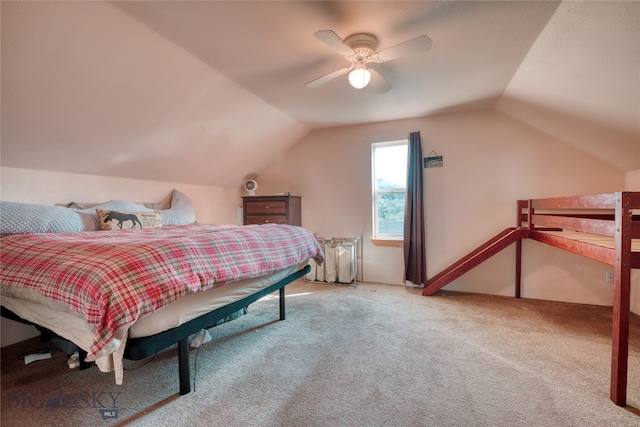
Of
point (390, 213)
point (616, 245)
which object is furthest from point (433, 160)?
point (616, 245)

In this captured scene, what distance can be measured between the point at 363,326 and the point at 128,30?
276 centimetres

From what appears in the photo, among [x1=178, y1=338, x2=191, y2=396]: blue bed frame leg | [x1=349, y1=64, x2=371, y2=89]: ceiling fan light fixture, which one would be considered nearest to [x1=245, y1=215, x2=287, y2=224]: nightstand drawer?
[x1=349, y1=64, x2=371, y2=89]: ceiling fan light fixture

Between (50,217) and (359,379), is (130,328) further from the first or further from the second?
(50,217)

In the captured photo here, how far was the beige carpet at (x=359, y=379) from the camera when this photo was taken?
142 cm

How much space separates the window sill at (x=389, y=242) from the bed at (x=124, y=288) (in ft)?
7.53

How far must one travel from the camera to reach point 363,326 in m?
Result: 2.48

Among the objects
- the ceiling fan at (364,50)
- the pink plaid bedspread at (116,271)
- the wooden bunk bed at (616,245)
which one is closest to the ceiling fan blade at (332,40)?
the ceiling fan at (364,50)

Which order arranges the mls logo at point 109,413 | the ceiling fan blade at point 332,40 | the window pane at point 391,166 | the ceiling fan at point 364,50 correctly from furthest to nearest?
the window pane at point 391,166
the ceiling fan at point 364,50
the ceiling fan blade at point 332,40
the mls logo at point 109,413

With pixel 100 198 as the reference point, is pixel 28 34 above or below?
above

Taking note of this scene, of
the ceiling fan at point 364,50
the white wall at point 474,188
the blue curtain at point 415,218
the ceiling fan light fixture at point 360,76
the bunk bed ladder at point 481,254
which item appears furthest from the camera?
the blue curtain at point 415,218

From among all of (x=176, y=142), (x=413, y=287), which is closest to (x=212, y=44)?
(x=176, y=142)

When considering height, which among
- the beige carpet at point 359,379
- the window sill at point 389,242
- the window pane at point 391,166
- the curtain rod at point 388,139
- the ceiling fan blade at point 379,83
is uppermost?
the ceiling fan blade at point 379,83

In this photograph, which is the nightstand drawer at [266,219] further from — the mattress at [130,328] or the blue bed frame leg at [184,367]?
the blue bed frame leg at [184,367]

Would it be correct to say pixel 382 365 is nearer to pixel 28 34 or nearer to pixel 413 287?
pixel 413 287
